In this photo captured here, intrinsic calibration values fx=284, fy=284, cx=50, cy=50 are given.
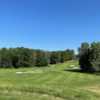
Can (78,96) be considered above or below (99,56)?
below

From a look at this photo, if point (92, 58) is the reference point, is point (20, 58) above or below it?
above

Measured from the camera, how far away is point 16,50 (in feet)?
448

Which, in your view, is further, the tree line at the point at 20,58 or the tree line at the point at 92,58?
the tree line at the point at 20,58

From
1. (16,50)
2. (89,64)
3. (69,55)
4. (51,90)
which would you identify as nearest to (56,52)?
(69,55)

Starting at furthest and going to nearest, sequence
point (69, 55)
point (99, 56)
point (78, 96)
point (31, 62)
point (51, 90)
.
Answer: point (69, 55), point (31, 62), point (99, 56), point (51, 90), point (78, 96)

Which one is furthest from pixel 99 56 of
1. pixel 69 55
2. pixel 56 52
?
pixel 69 55

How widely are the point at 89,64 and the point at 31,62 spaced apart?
171 ft

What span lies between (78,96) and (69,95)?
→ 64 cm

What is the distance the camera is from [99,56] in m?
77.4

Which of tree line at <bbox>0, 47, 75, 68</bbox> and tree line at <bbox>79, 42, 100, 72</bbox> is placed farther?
tree line at <bbox>0, 47, 75, 68</bbox>

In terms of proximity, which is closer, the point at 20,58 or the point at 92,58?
the point at 92,58

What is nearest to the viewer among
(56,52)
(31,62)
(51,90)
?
(51,90)

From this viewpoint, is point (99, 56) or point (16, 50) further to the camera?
point (16, 50)

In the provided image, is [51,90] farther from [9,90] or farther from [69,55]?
[69,55]
